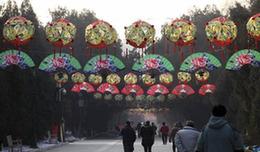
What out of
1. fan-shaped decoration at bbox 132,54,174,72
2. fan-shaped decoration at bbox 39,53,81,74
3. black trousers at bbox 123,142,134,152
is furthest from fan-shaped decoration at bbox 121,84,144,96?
black trousers at bbox 123,142,134,152

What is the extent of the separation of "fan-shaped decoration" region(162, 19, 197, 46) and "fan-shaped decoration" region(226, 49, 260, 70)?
5369 millimetres

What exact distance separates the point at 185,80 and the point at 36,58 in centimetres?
1168

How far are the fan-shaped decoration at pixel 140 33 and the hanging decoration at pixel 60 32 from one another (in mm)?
2144

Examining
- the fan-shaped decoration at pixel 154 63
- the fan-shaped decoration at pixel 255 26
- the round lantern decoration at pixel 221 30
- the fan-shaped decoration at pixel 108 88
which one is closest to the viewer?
the fan-shaped decoration at pixel 255 26

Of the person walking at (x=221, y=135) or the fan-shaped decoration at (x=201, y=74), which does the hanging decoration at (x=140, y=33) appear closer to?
the fan-shaped decoration at (x=201, y=74)

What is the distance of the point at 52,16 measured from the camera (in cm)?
7338

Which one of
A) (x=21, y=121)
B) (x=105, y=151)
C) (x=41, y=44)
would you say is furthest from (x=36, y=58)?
(x=105, y=151)

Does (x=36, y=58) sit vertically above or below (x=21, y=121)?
above

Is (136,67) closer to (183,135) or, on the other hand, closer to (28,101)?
(28,101)

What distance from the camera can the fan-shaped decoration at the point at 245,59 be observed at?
28750 millimetres

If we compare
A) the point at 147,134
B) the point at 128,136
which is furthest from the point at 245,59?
the point at 128,136

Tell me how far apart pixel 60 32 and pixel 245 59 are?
925 centimetres

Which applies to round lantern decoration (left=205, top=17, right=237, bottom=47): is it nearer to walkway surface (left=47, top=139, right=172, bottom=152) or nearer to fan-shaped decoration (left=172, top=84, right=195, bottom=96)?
walkway surface (left=47, top=139, right=172, bottom=152)

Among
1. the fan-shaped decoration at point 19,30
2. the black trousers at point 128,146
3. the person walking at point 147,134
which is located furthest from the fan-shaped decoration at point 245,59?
the fan-shaped decoration at point 19,30
